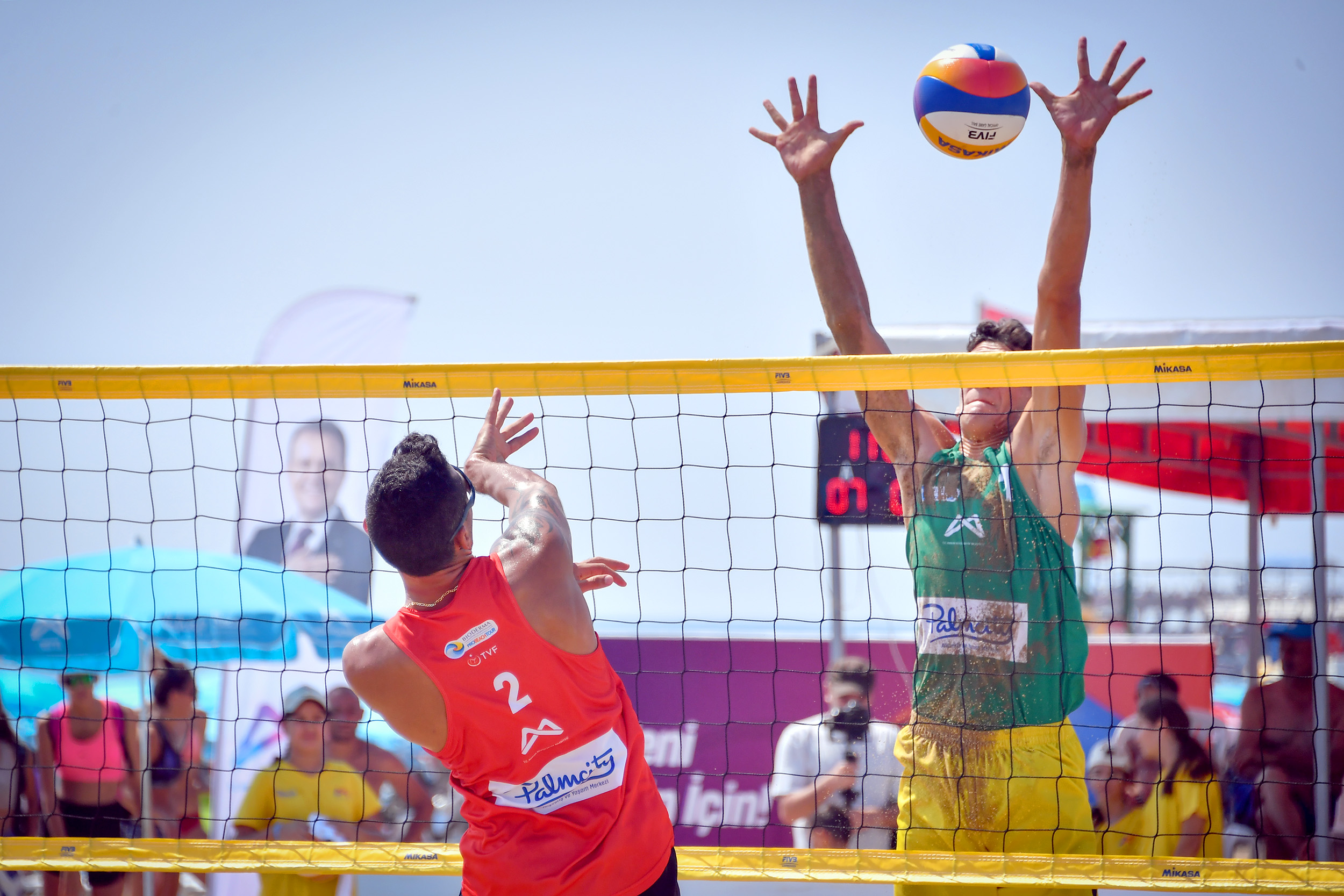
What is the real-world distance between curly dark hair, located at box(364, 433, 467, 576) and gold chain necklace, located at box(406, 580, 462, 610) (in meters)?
0.06

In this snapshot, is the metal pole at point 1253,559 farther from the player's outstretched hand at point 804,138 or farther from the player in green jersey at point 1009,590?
A: the player's outstretched hand at point 804,138

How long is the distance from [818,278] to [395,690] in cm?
173

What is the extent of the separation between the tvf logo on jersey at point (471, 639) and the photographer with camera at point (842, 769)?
2.94 m

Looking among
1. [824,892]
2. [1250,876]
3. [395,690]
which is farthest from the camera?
[824,892]

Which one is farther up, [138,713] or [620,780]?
[620,780]

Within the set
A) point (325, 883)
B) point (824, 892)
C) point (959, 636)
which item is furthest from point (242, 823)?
point (959, 636)

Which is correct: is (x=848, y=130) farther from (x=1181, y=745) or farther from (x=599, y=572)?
(x=1181, y=745)

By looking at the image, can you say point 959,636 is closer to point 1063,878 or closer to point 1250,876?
point 1063,878

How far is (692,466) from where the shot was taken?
3.45 m

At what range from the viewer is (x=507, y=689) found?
223 cm

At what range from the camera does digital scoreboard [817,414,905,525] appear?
561 cm

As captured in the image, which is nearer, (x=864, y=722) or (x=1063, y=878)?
(x=1063, y=878)

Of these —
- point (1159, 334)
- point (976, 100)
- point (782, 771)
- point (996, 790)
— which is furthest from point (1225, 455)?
point (996, 790)

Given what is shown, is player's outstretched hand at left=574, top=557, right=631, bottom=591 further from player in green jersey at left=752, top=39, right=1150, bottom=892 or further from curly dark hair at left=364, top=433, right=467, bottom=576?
player in green jersey at left=752, top=39, right=1150, bottom=892
